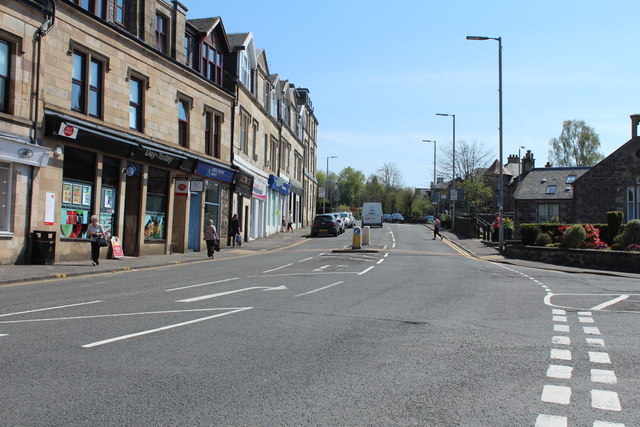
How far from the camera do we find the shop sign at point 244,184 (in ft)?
107

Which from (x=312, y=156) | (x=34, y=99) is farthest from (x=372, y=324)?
(x=312, y=156)

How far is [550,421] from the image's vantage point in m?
4.45

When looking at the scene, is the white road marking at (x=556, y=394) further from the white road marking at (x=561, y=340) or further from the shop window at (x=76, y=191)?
the shop window at (x=76, y=191)

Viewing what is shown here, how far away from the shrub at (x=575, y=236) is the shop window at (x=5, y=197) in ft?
72.0

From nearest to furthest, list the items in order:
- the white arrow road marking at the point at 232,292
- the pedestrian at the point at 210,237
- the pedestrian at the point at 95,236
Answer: the white arrow road marking at the point at 232,292 < the pedestrian at the point at 95,236 < the pedestrian at the point at 210,237

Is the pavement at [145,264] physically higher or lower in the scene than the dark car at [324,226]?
lower

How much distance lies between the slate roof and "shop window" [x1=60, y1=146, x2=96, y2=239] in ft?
139

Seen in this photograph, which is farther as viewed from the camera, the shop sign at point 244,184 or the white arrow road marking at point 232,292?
the shop sign at point 244,184

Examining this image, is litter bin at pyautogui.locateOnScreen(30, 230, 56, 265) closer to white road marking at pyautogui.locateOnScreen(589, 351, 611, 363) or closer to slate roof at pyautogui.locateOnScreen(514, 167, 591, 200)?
white road marking at pyautogui.locateOnScreen(589, 351, 611, 363)

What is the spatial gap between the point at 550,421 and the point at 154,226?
22.3m

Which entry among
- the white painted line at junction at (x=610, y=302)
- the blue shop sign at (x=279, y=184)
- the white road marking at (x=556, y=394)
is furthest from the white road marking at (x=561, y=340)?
the blue shop sign at (x=279, y=184)

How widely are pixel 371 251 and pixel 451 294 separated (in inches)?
583

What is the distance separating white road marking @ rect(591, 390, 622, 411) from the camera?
4828 mm

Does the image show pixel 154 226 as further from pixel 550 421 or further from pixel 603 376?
pixel 550 421
